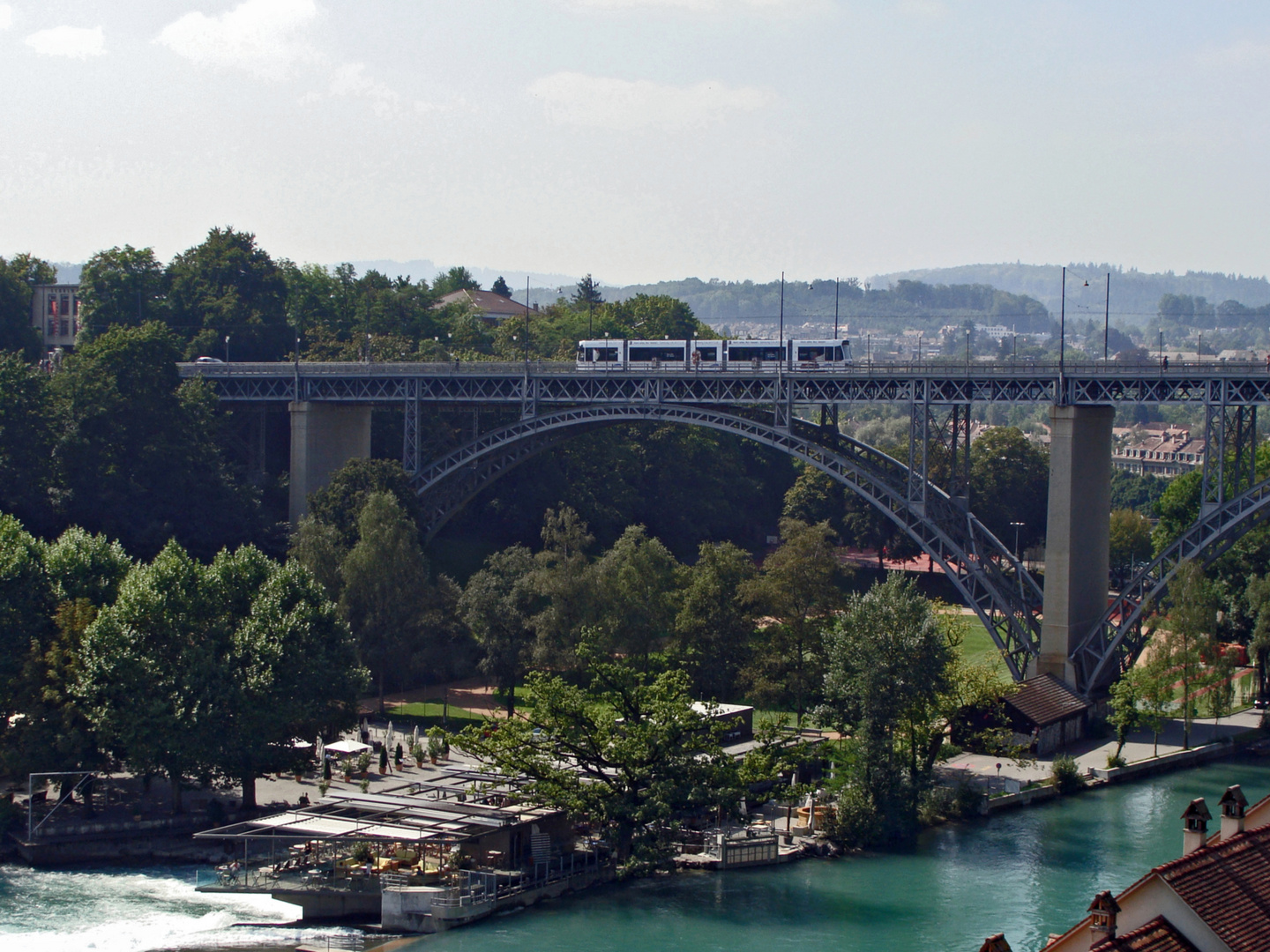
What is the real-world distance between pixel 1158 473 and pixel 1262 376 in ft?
445

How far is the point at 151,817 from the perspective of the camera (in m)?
46.0

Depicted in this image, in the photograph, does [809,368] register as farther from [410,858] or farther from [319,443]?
[410,858]

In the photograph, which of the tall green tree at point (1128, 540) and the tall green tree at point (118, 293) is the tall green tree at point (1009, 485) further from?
the tall green tree at point (118, 293)

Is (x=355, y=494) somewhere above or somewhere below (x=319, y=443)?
below

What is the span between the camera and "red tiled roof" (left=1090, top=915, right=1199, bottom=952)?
666 inches

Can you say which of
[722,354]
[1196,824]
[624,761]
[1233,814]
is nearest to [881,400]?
[722,354]

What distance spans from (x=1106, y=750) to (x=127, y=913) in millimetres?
33793

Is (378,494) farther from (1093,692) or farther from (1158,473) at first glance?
(1158,473)

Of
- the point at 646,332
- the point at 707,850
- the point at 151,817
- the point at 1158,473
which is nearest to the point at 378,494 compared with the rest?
the point at 151,817

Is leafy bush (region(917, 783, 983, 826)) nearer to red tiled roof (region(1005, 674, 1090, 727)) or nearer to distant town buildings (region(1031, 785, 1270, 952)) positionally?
red tiled roof (region(1005, 674, 1090, 727))

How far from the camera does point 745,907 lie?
132 feet

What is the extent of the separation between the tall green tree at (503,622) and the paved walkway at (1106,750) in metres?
16.1

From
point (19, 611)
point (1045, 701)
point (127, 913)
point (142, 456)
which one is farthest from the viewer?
point (142, 456)

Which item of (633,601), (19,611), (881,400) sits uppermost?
(881,400)
